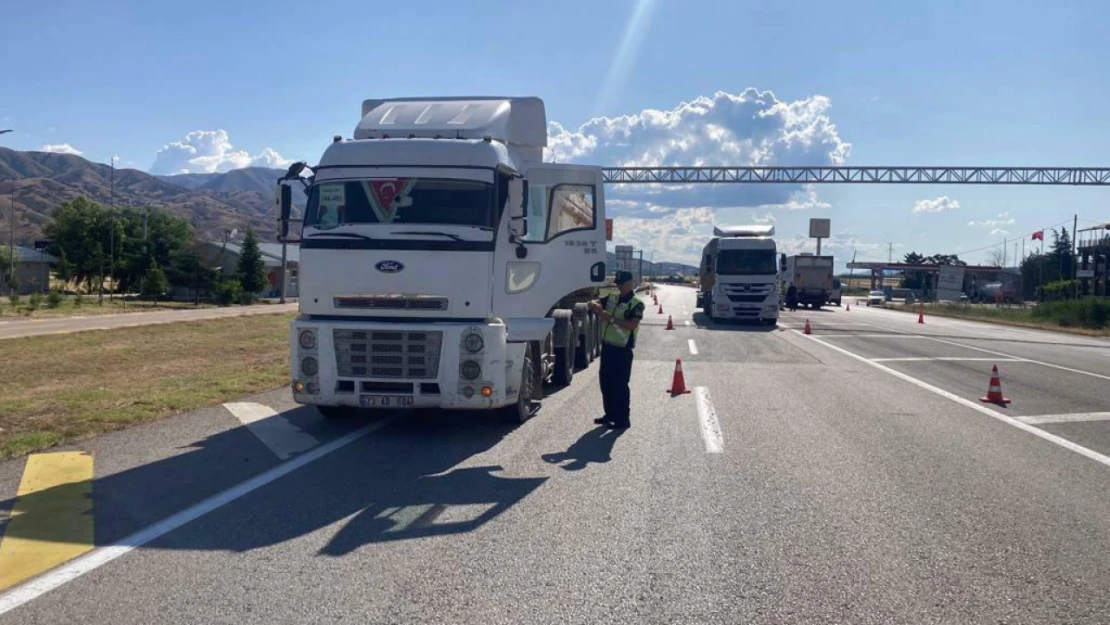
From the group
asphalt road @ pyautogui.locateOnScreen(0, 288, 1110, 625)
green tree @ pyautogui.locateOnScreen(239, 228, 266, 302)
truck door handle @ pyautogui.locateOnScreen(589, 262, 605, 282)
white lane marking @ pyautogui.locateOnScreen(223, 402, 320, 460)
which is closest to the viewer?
asphalt road @ pyautogui.locateOnScreen(0, 288, 1110, 625)

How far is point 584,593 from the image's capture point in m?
5.09

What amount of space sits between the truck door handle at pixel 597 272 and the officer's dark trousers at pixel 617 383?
3571 mm

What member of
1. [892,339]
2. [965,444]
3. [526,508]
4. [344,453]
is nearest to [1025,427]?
[965,444]

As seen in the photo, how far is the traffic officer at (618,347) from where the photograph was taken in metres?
10.6

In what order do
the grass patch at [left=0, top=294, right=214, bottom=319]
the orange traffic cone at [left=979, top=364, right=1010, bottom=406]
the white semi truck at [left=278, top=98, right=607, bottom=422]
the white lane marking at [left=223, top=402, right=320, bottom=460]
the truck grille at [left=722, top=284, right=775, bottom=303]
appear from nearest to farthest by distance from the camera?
the white lane marking at [left=223, top=402, right=320, bottom=460] → the white semi truck at [left=278, top=98, right=607, bottom=422] → the orange traffic cone at [left=979, top=364, right=1010, bottom=406] → the truck grille at [left=722, top=284, right=775, bottom=303] → the grass patch at [left=0, top=294, right=214, bottom=319]

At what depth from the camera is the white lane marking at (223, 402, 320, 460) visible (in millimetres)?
9305

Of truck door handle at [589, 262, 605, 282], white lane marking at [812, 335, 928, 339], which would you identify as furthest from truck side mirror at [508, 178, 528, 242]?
white lane marking at [812, 335, 928, 339]

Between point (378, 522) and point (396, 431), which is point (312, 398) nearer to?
point (396, 431)

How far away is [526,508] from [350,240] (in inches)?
158

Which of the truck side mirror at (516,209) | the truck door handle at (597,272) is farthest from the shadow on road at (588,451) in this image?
the truck door handle at (597,272)

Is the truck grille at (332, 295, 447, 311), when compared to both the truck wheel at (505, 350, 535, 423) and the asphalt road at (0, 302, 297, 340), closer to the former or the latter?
the truck wheel at (505, 350, 535, 423)

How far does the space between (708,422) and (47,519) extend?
23.6ft

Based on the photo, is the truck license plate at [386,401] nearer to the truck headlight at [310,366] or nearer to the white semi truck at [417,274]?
the white semi truck at [417,274]

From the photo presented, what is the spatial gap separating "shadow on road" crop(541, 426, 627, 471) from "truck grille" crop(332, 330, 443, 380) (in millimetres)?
1576
